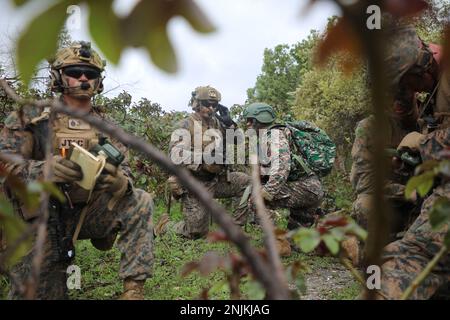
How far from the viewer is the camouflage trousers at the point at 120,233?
3127mm

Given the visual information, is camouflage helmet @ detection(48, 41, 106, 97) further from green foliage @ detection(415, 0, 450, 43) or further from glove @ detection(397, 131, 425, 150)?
green foliage @ detection(415, 0, 450, 43)

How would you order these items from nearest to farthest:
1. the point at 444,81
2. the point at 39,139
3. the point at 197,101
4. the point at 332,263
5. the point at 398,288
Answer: the point at 398,288 → the point at 444,81 → the point at 39,139 → the point at 332,263 → the point at 197,101

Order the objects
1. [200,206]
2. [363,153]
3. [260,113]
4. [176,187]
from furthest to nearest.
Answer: [176,187] < [200,206] < [260,113] < [363,153]

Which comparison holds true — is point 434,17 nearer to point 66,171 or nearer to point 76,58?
point 66,171

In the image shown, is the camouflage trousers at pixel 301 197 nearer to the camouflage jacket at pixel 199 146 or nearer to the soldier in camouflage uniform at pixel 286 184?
the soldier in camouflage uniform at pixel 286 184

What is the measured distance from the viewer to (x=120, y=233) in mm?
3330

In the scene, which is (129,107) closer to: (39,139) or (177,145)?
(177,145)

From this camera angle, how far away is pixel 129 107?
7.95m

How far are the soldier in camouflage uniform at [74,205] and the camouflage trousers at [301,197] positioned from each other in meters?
2.45

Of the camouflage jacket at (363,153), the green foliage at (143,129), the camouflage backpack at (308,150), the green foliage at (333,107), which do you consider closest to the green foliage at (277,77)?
the green foliage at (333,107)

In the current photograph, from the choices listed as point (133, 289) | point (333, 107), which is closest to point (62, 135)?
point (133, 289)

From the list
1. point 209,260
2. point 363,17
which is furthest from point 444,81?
point 363,17

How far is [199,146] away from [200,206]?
0.76 meters

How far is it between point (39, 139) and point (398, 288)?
2.30 metres
